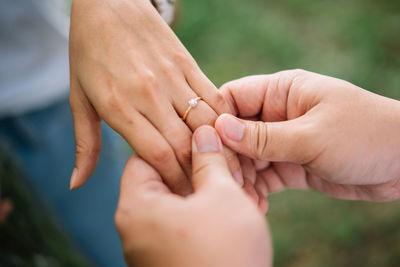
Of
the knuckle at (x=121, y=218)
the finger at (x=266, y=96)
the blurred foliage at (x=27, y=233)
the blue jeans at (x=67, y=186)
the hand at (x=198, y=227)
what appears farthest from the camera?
the blue jeans at (x=67, y=186)

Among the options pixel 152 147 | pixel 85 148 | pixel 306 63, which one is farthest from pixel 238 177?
pixel 306 63

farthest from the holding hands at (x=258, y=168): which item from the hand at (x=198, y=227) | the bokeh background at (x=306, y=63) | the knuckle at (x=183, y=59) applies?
the bokeh background at (x=306, y=63)

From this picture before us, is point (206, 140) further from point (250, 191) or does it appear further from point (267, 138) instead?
point (250, 191)

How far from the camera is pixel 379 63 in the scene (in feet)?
10.7

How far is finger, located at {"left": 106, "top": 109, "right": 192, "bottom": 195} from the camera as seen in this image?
4.18ft

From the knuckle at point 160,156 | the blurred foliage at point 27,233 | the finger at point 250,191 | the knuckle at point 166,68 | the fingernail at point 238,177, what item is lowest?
the blurred foliage at point 27,233

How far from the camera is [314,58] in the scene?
3328 millimetres

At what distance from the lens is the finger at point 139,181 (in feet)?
3.74

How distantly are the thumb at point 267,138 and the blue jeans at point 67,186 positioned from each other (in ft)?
3.00

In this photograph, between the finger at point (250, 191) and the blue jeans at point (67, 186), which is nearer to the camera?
the finger at point (250, 191)

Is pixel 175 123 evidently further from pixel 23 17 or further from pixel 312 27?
pixel 312 27

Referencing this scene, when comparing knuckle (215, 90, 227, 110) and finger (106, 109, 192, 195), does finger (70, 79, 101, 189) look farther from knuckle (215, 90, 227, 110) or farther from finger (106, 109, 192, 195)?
knuckle (215, 90, 227, 110)

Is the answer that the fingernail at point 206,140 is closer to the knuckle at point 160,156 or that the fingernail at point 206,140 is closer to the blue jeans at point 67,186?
the knuckle at point 160,156

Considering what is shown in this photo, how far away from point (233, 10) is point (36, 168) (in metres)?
2.62
